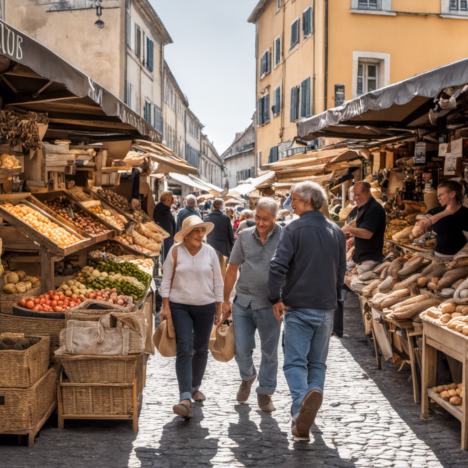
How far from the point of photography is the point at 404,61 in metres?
20.8

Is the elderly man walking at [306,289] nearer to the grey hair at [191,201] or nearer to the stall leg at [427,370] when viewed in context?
the stall leg at [427,370]

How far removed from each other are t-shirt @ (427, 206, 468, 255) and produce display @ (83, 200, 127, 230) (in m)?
4.96

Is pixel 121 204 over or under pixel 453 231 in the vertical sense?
over

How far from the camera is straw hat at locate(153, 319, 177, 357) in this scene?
559 centimetres

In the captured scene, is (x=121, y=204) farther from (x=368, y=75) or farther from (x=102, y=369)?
(x=368, y=75)

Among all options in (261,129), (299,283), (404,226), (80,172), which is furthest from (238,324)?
(261,129)

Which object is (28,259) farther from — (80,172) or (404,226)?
(404,226)

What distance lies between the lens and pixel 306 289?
4961 mm

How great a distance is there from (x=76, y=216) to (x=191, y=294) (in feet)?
12.1

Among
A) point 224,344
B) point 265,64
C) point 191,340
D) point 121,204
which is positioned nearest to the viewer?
point 191,340

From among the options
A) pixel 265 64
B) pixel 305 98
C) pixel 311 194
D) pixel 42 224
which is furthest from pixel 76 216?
pixel 265 64

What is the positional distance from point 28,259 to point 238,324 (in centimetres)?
261

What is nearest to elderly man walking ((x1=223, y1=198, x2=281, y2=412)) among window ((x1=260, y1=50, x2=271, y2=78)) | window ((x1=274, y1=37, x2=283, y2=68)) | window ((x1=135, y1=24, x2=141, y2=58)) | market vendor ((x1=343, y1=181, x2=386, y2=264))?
market vendor ((x1=343, y1=181, x2=386, y2=264))

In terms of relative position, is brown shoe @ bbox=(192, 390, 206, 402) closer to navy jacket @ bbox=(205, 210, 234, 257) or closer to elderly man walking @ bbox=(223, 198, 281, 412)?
Answer: elderly man walking @ bbox=(223, 198, 281, 412)
